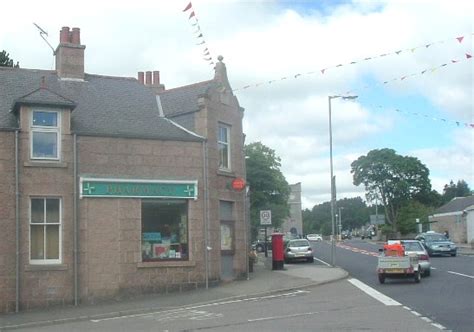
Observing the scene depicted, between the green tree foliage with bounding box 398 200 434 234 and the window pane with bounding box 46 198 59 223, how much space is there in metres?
67.7

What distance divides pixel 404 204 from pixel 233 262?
255ft

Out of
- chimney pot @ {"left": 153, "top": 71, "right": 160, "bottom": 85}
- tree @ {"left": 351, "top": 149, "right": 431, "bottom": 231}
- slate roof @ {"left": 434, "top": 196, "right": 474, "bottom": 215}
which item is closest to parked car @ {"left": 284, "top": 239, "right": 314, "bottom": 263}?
chimney pot @ {"left": 153, "top": 71, "right": 160, "bottom": 85}

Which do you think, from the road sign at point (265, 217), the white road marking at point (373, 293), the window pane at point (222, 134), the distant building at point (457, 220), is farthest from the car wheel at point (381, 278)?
the distant building at point (457, 220)

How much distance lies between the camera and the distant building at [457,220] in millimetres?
67594

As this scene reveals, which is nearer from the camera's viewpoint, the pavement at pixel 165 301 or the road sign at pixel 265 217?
the pavement at pixel 165 301

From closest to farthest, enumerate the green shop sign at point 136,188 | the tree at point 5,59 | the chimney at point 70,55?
the green shop sign at point 136,188
the chimney at point 70,55
the tree at point 5,59

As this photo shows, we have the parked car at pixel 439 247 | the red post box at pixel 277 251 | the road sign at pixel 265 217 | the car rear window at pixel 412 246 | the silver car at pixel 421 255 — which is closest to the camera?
the silver car at pixel 421 255

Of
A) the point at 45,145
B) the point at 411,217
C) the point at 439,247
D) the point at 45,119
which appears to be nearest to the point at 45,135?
the point at 45,145

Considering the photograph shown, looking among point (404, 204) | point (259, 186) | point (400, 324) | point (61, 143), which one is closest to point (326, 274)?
point (61, 143)

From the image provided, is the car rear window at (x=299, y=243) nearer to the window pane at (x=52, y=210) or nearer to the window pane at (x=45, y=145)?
the window pane at (x=52, y=210)

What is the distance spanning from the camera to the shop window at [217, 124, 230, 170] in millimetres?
24203

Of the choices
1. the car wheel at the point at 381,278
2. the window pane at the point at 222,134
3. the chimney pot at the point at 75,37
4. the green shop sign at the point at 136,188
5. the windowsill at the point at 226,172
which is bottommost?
the car wheel at the point at 381,278

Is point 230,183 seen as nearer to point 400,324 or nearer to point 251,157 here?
point 400,324

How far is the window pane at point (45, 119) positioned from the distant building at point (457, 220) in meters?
51.6
